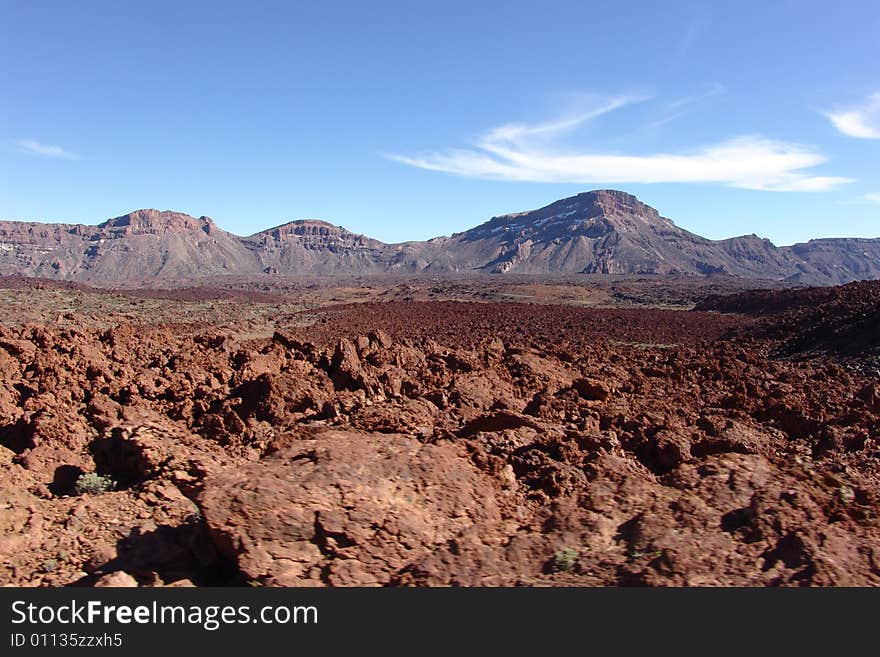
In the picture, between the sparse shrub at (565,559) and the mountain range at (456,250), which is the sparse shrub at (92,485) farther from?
the mountain range at (456,250)

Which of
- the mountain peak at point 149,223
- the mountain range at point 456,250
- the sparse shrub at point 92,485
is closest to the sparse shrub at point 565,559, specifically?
the sparse shrub at point 92,485

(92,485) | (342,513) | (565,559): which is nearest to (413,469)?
(342,513)

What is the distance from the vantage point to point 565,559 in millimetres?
4230

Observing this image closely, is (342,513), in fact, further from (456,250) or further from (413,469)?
(456,250)

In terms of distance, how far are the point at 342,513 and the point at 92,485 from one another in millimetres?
3423

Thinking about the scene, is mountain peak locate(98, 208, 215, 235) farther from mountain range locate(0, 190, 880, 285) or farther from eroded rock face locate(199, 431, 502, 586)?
eroded rock face locate(199, 431, 502, 586)

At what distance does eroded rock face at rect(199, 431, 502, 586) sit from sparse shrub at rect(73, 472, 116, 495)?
7.90ft

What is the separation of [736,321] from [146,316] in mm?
33900

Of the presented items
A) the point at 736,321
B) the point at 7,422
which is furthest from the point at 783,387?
the point at 736,321

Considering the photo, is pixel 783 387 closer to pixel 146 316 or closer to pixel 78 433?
pixel 78 433

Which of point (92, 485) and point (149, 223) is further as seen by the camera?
point (149, 223)

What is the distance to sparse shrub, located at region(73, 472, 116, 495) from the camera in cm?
630

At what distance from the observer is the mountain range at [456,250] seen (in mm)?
137500

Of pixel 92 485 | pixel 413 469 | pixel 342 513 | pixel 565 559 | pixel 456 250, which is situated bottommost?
pixel 92 485
